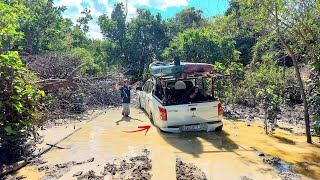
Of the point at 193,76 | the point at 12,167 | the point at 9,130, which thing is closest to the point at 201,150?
the point at 193,76

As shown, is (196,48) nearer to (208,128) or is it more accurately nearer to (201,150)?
(208,128)

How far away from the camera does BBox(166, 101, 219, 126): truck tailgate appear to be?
978cm

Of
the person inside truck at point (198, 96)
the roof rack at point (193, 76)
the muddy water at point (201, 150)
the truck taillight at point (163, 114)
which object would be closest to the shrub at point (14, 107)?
the muddy water at point (201, 150)

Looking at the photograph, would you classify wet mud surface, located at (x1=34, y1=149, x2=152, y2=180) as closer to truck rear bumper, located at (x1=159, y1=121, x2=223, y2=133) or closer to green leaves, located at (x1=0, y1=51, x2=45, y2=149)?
green leaves, located at (x1=0, y1=51, x2=45, y2=149)

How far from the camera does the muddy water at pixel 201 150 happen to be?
6938 mm

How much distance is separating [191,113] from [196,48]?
9.30 metres

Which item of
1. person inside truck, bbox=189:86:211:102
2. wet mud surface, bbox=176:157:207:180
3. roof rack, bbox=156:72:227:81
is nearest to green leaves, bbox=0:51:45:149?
wet mud surface, bbox=176:157:207:180

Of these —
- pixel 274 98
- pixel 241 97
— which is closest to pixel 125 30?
pixel 241 97

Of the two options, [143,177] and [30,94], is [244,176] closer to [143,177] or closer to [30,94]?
[143,177]

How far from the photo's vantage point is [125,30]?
30.0 meters

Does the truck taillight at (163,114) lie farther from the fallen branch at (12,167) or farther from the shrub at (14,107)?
the fallen branch at (12,167)

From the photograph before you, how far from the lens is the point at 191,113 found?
32.3 feet

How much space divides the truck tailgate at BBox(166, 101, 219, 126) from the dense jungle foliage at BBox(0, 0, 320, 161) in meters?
2.05

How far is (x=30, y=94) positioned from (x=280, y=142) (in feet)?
23.5
